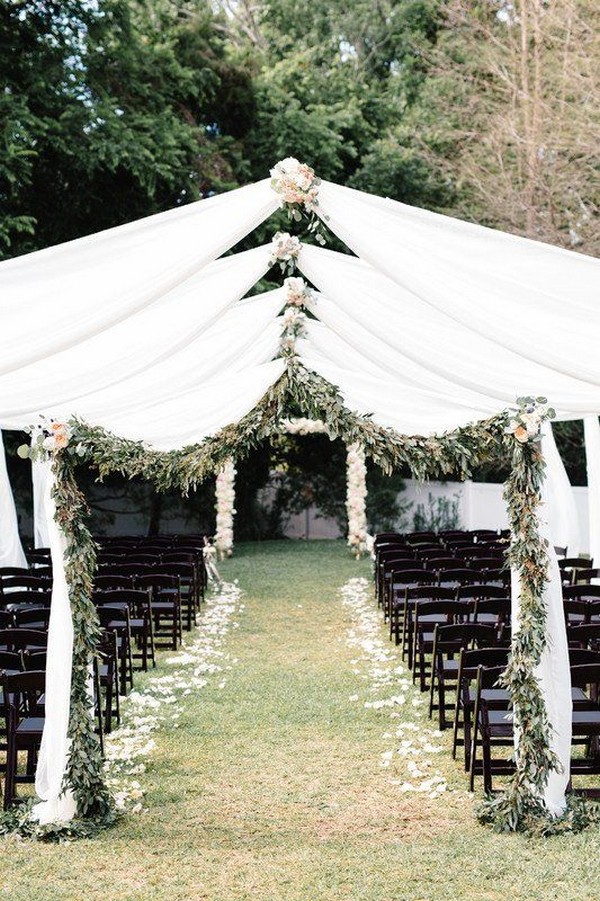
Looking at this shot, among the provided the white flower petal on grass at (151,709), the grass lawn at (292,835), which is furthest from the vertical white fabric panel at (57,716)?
the white flower petal on grass at (151,709)

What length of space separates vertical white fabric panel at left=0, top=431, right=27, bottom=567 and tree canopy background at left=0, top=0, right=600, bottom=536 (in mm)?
4948

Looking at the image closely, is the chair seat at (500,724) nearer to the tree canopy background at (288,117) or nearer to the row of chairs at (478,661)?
the row of chairs at (478,661)

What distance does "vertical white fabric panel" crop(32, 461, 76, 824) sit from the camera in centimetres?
648

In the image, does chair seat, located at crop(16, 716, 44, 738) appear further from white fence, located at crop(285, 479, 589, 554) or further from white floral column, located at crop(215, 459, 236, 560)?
white fence, located at crop(285, 479, 589, 554)

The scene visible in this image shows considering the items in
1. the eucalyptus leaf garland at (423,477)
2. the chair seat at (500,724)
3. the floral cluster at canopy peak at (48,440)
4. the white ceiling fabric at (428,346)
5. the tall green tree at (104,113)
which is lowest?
the chair seat at (500,724)

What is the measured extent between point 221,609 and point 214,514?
1045cm

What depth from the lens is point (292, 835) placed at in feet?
20.7

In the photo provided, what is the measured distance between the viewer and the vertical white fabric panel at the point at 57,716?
6484 millimetres

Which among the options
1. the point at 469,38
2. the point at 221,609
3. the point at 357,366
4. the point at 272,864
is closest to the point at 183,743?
the point at 272,864

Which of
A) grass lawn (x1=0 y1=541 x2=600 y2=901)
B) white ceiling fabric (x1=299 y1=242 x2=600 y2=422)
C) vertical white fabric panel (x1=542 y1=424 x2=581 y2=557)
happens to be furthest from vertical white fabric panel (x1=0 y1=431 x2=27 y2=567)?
vertical white fabric panel (x1=542 y1=424 x2=581 y2=557)

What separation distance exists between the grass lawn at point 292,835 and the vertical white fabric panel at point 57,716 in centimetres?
34

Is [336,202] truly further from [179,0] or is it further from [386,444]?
[179,0]

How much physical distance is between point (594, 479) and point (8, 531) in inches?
306

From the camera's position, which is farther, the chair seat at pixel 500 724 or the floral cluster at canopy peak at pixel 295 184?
the chair seat at pixel 500 724
